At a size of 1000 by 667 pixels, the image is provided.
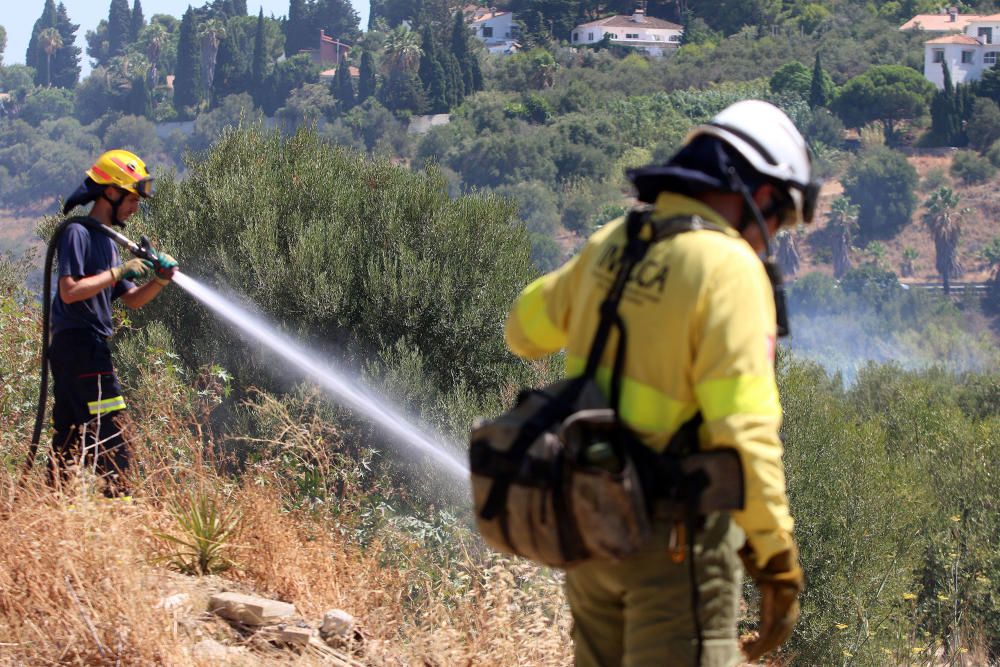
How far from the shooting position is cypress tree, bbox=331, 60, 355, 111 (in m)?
126

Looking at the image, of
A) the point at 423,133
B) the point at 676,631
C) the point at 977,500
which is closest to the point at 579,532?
the point at 676,631

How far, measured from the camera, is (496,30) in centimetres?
14150

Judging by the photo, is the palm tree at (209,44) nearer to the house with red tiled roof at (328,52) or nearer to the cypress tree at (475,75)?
the house with red tiled roof at (328,52)

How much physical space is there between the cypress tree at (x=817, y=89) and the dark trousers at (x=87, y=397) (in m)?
107

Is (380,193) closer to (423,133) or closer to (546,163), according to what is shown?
(546,163)

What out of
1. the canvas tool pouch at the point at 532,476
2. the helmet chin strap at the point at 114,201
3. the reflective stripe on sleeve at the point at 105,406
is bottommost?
the reflective stripe on sleeve at the point at 105,406

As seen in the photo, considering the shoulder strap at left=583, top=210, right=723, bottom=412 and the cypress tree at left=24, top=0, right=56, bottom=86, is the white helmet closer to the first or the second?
the shoulder strap at left=583, top=210, right=723, bottom=412

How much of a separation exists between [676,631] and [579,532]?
0.26 m

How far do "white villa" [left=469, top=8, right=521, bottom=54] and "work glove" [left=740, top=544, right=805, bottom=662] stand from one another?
137 m

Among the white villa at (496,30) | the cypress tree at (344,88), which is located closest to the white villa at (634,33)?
the white villa at (496,30)

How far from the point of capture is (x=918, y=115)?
352 feet

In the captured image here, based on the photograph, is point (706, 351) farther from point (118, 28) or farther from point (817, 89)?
point (118, 28)

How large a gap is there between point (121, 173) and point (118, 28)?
17840 cm

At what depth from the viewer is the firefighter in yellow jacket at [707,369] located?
2.25m
